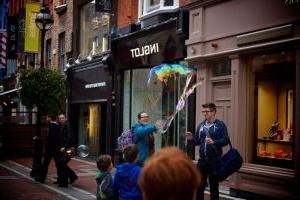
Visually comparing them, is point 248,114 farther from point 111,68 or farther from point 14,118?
point 14,118

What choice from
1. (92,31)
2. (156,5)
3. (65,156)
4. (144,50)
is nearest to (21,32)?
(92,31)

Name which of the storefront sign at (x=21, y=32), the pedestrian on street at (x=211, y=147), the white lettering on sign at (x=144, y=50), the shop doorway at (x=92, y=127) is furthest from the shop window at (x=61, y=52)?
the pedestrian on street at (x=211, y=147)

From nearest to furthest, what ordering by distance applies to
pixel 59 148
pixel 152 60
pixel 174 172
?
pixel 174 172 → pixel 59 148 → pixel 152 60

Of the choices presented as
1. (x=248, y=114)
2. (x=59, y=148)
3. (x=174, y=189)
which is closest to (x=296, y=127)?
(x=248, y=114)

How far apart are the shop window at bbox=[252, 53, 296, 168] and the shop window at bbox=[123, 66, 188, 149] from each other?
338 centimetres

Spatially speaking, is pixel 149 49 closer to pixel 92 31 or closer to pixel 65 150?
pixel 65 150

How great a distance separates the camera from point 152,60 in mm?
16094

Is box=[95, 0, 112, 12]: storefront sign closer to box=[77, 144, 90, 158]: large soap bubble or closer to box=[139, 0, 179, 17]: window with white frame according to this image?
box=[139, 0, 179, 17]: window with white frame

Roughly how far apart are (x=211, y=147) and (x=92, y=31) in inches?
550

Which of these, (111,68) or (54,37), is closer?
(111,68)

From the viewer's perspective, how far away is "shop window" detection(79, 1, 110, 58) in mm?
20656

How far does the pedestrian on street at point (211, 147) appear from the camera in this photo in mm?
9242

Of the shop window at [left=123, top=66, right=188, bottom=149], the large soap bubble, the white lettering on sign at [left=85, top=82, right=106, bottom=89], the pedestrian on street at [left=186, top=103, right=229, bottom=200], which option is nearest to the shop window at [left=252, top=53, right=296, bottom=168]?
the pedestrian on street at [left=186, top=103, right=229, bottom=200]

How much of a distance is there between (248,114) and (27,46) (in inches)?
718
